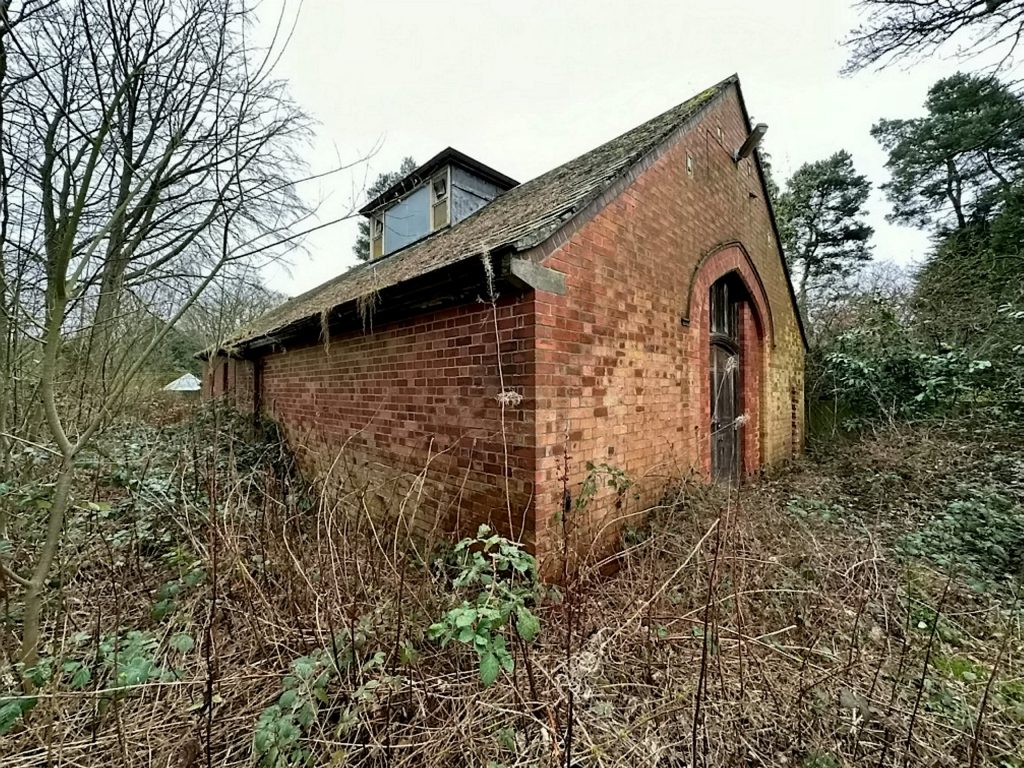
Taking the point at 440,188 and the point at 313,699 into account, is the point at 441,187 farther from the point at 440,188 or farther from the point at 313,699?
the point at 313,699

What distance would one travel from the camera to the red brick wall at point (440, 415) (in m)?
3.42

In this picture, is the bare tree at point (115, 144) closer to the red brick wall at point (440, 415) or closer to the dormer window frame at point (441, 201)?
the red brick wall at point (440, 415)

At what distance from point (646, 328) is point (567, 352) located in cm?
141

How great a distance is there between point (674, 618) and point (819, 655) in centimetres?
91

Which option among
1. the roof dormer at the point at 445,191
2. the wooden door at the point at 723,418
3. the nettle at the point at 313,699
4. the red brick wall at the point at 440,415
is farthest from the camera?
the roof dormer at the point at 445,191

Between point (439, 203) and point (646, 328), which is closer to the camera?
point (646, 328)

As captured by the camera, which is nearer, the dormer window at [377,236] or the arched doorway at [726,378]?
the arched doorway at [726,378]

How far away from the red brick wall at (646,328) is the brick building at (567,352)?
0.9 inches

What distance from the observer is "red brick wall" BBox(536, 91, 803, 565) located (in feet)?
11.6

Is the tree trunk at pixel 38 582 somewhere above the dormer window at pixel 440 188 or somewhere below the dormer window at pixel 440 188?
below

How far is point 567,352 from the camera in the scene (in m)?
3.59

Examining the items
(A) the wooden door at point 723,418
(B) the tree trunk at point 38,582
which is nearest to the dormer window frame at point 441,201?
(A) the wooden door at point 723,418

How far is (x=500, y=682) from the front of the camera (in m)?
2.22

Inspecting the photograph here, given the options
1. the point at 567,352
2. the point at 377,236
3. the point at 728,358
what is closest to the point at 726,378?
the point at 728,358
